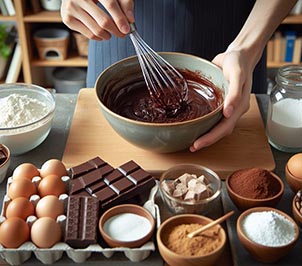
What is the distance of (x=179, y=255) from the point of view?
799 millimetres

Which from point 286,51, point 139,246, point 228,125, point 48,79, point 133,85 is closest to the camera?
point 139,246

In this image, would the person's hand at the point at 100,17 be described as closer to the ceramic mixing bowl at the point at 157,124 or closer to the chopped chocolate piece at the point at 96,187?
the ceramic mixing bowl at the point at 157,124

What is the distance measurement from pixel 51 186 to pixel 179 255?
27cm

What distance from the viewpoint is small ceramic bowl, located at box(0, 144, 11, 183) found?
102 centimetres

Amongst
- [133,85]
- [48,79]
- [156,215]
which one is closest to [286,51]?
[48,79]

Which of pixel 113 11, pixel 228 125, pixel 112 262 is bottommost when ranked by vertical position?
pixel 112 262

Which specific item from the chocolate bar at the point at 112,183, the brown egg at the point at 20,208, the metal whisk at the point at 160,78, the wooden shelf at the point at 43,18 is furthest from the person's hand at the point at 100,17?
the wooden shelf at the point at 43,18

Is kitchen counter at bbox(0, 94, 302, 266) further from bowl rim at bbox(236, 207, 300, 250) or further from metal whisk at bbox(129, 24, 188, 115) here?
metal whisk at bbox(129, 24, 188, 115)

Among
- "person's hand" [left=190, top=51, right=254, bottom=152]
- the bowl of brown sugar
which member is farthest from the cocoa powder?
"person's hand" [left=190, top=51, right=254, bottom=152]

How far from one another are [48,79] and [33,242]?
1972 millimetres

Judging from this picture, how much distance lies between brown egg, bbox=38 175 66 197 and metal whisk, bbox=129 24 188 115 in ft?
0.91

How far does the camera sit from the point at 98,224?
0.88m

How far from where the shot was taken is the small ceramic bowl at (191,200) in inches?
35.9

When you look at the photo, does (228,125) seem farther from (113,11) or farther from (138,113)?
(113,11)
